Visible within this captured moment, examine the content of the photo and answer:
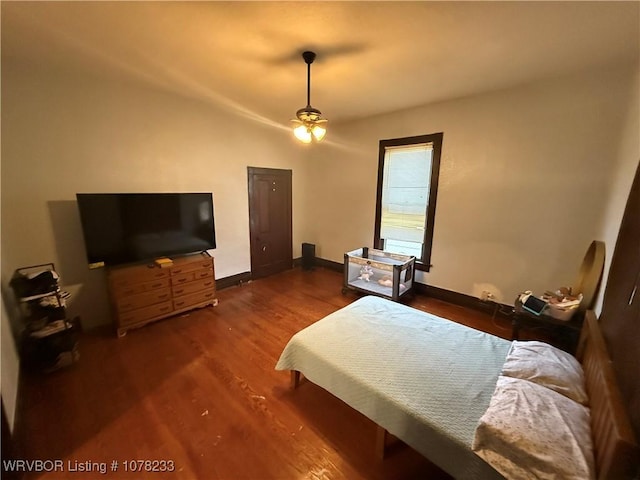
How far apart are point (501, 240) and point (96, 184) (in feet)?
14.6

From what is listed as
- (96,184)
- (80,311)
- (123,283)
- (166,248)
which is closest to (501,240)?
→ (166,248)

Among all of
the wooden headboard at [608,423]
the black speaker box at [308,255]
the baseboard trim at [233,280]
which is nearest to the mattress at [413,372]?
the wooden headboard at [608,423]

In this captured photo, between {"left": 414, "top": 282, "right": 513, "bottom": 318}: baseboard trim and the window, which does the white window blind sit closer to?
the window

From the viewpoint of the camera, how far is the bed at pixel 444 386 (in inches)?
39.6

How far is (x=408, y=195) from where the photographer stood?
3.62 m

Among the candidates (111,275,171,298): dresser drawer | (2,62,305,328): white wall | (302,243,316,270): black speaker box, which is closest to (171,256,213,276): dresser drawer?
(111,275,171,298): dresser drawer

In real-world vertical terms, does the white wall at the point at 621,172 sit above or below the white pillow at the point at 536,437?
above

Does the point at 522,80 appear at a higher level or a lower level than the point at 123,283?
higher

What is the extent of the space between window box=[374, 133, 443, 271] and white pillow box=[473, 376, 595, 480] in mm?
2460

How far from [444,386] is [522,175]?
248 centimetres

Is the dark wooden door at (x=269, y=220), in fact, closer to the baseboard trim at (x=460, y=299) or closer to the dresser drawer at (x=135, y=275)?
the dresser drawer at (x=135, y=275)

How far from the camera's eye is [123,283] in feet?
8.35

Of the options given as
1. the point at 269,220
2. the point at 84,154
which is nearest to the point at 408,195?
the point at 269,220

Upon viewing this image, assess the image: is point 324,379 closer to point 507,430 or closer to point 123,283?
point 507,430
